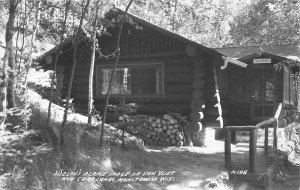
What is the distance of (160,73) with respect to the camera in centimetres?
1407

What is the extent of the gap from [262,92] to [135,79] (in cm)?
575

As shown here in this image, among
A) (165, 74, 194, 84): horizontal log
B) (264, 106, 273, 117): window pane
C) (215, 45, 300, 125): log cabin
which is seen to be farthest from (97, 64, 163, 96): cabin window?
(264, 106, 273, 117): window pane

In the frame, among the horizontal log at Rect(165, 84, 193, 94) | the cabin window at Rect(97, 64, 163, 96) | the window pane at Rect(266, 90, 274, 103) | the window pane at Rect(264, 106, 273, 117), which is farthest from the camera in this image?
the window pane at Rect(266, 90, 274, 103)

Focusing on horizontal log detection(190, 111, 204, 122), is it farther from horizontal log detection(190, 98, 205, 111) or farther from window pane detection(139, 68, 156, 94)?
window pane detection(139, 68, 156, 94)

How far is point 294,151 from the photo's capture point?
12.0 m

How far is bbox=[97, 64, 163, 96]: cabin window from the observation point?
14.1 meters

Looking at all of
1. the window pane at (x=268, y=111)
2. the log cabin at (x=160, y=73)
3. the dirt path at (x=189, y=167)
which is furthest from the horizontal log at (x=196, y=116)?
the window pane at (x=268, y=111)

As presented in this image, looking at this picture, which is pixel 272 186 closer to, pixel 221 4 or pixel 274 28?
pixel 274 28

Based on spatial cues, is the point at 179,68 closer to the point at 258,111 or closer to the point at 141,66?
the point at 141,66

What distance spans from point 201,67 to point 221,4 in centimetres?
3092

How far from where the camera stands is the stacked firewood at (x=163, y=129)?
13.0 meters

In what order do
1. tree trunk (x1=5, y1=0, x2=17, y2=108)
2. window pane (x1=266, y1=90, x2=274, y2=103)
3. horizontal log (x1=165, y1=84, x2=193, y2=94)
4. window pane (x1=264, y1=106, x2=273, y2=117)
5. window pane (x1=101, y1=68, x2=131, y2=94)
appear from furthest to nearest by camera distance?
window pane (x1=266, y1=90, x2=274, y2=103) < window pane (x1=264, y1=106, x2=273, y2=117) < window pane (x1=101, y1=68, x2=131, y2=94) < horizontal log (x1=165, y1=84, x2=193, y2=94) < tree trunk (x1=5, y1=0, x2=17, y2=108)

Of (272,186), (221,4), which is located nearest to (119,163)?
(272,186)

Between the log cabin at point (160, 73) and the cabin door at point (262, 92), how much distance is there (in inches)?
109
